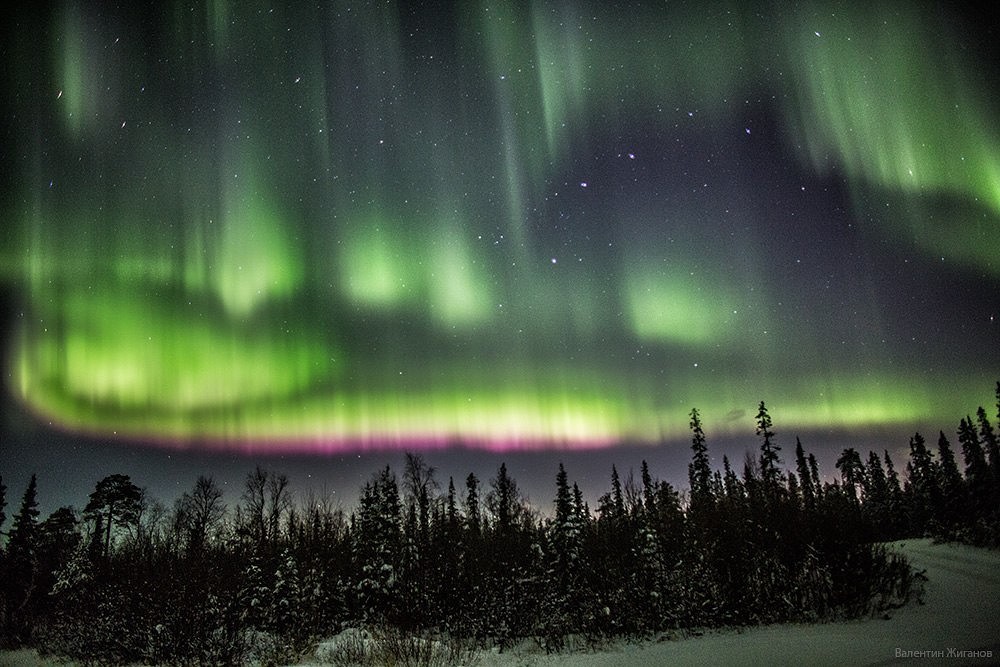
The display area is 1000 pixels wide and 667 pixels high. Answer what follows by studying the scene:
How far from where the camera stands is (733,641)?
20.8m

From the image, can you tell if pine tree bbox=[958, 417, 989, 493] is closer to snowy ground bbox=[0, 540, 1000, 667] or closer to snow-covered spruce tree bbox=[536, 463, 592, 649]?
snowy ground bbox=[0, 540, 1000, 667]

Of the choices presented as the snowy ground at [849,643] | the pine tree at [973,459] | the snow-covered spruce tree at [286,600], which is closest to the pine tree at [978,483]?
the pine tree at [973,459]

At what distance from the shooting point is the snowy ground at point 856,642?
51.3 feet

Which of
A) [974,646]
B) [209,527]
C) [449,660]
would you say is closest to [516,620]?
[449,660]

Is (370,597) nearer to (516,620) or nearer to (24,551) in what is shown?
(516,620)

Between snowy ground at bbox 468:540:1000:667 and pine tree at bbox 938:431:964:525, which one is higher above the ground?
snowy ground at bbox 468:540:1000:667

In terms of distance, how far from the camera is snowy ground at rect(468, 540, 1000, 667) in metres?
15.6

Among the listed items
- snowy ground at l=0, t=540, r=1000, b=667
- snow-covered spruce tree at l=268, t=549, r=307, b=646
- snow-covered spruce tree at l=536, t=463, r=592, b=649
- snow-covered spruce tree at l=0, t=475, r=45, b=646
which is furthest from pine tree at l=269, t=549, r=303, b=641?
snow-covered spruce tree at l=0, t=475, r=45, b=646

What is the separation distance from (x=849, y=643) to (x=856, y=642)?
0.85 feet

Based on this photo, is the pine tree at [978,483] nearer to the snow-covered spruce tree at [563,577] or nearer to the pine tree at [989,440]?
the pine tree at [989,440]

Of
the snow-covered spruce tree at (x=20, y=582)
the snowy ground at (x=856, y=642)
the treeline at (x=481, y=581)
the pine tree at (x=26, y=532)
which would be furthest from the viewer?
the pine tree at (x=26, y=532)

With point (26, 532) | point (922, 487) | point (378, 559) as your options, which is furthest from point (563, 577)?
point (922, 487)

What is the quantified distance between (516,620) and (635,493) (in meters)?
14.6

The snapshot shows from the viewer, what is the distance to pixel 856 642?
57.6 feet
